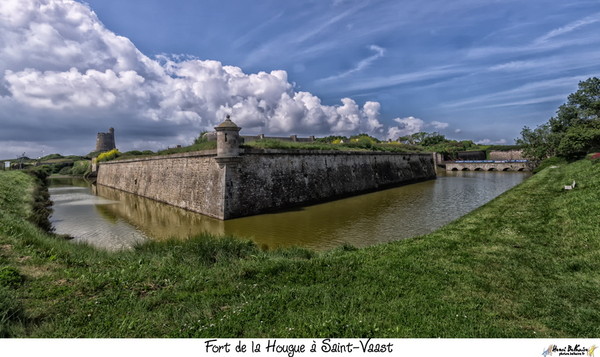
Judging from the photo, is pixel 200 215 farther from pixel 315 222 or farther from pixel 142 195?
pixel 142 195

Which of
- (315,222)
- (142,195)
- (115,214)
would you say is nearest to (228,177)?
(315,222)

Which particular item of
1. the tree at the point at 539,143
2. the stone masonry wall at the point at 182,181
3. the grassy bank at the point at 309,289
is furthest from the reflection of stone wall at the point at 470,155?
the grassy bank at the point at 309,289

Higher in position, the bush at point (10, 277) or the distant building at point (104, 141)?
the distant building at point (104, 141)

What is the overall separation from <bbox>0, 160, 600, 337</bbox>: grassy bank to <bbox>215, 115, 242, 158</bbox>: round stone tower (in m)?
7.38

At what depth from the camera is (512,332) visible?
2.90 meters

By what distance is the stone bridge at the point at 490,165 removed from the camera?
41.1 m

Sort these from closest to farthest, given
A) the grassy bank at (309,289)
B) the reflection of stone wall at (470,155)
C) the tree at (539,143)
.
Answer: the grassy bank at (309,289), the tree at (539,143), the reflection of stone wall at (470,155)

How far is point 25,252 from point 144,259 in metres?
2.26

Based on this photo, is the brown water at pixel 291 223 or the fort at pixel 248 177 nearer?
the brown water at pixel 291 223

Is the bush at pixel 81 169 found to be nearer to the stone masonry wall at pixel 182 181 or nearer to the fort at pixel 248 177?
the stone masonry wall at pixel 182 181

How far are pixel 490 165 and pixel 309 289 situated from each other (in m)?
50.9

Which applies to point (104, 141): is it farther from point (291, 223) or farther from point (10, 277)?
point (10, 277)

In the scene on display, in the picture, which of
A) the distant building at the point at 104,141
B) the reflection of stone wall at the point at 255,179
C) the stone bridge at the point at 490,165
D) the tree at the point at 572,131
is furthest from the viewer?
the distant building at the point at 104,141

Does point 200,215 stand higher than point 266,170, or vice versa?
point 266,170
